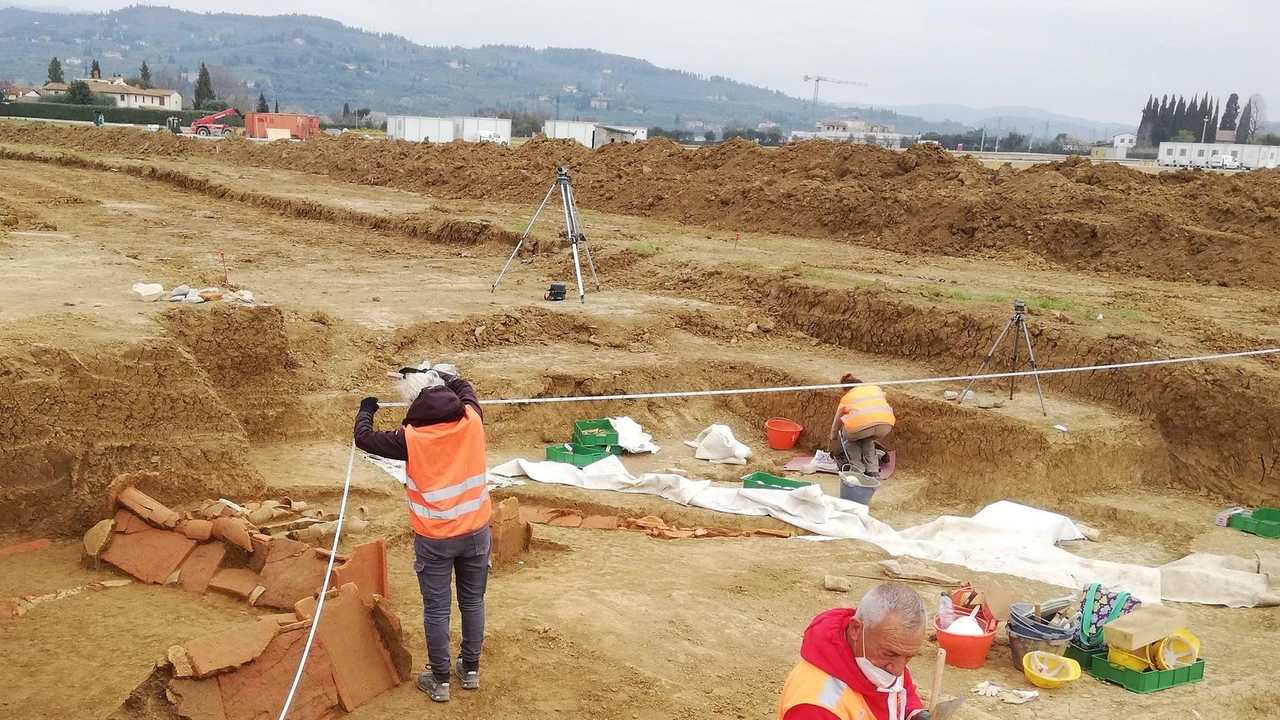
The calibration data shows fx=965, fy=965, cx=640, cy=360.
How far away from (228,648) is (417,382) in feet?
5.40

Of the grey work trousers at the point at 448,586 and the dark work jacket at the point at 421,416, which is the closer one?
the dark work jacket at the point at 421,416

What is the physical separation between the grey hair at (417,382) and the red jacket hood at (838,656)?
8.43 ft

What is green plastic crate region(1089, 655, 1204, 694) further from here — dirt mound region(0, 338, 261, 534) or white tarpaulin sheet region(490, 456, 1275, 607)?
dirt mound region(0, 338, 261, 534)

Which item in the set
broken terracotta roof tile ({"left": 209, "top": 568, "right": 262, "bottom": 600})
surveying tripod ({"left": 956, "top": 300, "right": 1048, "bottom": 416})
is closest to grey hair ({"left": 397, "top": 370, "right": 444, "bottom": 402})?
broken terracotta roof tile ({"left": 209, "top": 568, "right": 262, "bottom": 600})

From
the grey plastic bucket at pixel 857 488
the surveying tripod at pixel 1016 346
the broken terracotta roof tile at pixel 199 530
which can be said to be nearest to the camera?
the broken terracotta roof tile at pixel 199 530

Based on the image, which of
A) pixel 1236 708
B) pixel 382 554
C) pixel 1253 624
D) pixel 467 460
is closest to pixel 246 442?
pixel 382 554

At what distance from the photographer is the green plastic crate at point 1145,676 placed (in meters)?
5.71

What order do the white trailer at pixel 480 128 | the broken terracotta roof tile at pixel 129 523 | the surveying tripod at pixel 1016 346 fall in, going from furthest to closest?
the white trailer at pixel 480 128 → the surveying tripod at pixel 1016 346 → the broken terracotta roof tile at pixel 129 523

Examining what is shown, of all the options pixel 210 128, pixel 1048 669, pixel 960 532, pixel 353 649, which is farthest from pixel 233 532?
pixel 210 128

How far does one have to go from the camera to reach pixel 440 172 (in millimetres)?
27469

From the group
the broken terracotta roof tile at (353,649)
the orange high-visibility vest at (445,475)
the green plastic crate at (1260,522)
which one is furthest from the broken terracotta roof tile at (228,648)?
the green plastic crate at (1260,522)

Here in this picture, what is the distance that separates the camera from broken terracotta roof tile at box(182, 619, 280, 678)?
4.77 meters

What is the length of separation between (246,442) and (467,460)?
3.94m

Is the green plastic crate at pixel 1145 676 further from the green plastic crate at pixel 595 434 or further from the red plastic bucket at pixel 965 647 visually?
the green plastic crate at pixel 595 434
